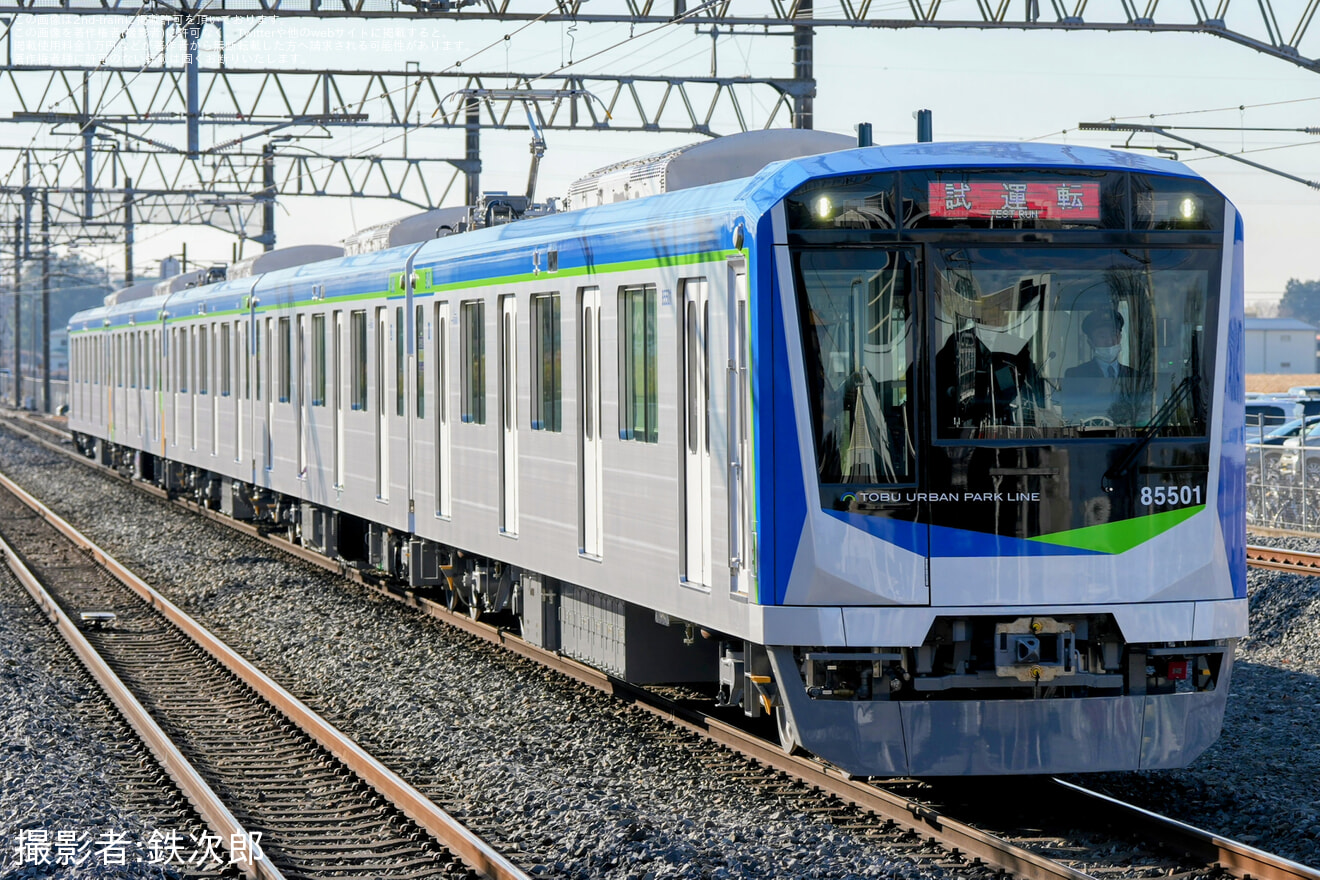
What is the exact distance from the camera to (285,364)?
760 inches

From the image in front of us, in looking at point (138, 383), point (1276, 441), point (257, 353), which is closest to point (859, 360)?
point (257, 353)

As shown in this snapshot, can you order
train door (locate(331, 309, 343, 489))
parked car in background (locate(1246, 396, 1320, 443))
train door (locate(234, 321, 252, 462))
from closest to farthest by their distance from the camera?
train door (locate(331, 309, 343, 489)) < train door (locate(234, 321, 252, 462)) < parked car in background (locate(1246, 396, 1320, 443))

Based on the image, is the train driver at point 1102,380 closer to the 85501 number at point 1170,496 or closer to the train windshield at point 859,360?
the 85501 number at point 1170,496

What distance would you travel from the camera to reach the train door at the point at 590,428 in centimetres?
1033

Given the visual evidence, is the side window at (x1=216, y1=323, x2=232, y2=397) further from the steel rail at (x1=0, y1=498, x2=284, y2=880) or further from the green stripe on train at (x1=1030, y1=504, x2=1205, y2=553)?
the green stripe on train at (x1=1030, y1=504, x2=1205, y2=553)

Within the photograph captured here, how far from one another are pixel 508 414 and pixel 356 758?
3.11m

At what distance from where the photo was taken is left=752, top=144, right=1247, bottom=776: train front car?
26.0ft

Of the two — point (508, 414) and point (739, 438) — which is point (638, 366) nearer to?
point (739, 438)

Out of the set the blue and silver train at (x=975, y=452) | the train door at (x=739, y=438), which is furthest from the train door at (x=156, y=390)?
the train door at (x=739, y=438)

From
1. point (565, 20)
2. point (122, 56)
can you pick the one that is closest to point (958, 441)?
point (565, 20)

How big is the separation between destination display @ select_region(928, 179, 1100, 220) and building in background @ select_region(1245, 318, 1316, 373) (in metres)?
103

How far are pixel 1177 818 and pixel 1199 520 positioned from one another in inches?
57.3

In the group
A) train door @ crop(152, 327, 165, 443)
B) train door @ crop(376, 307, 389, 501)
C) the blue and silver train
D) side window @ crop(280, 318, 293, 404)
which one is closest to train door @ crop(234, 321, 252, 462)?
side window @ crop(280, 318, 293, 404)

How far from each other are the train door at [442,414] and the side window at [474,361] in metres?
0.50
